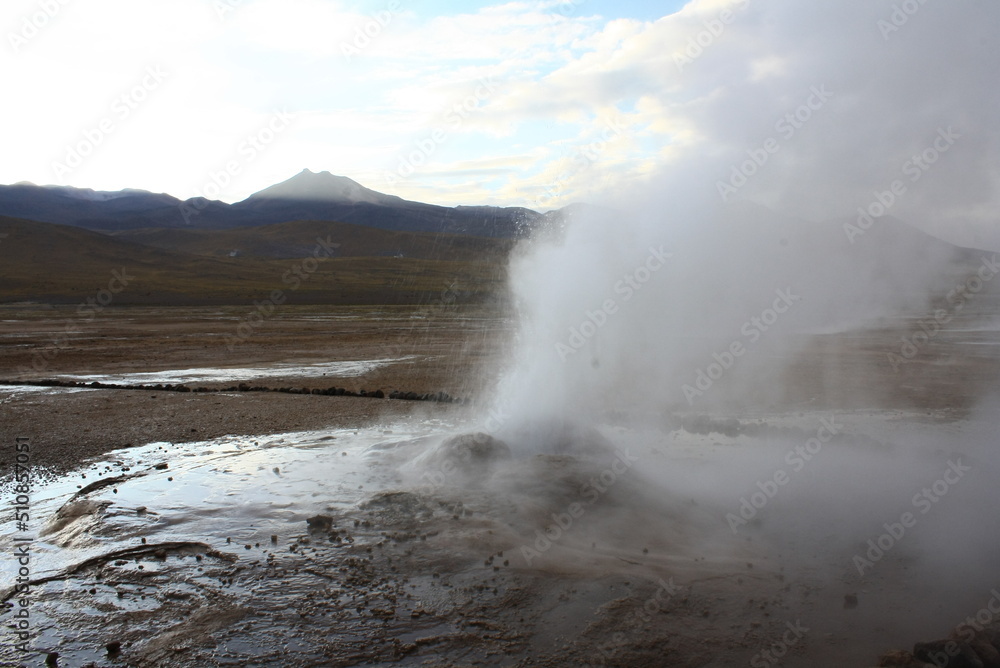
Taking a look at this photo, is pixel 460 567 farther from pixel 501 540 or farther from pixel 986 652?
pixel 986 652

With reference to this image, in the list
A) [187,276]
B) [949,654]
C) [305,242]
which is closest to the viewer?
[949,654]

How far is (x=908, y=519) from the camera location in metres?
8.07

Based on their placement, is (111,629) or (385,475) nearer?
(111,629)

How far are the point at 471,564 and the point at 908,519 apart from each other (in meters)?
5.45

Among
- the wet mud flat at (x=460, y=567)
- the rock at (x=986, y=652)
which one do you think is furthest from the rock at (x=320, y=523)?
the rock at (x=986, y=652)

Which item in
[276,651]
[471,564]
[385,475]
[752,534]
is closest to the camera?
[276,651]

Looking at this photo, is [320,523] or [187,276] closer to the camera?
[320,523]

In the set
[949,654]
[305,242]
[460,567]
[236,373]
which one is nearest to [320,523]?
[460,567]

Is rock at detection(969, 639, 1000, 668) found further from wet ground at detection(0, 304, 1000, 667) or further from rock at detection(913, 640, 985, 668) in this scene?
wet ground at detection(0, 304, 1000, 667)

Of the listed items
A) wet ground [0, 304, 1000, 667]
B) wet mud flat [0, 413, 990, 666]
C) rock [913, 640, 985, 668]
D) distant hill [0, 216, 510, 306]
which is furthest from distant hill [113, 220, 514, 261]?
rock [913, 640, 985, 668]

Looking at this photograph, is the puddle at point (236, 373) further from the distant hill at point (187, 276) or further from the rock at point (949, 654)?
the distant hill at point (187, 276)

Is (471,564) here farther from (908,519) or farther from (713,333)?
(713,333)

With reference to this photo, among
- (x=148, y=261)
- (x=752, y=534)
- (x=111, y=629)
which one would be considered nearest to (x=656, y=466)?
(x=752, y=534)

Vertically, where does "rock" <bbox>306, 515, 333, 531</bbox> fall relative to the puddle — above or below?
below
